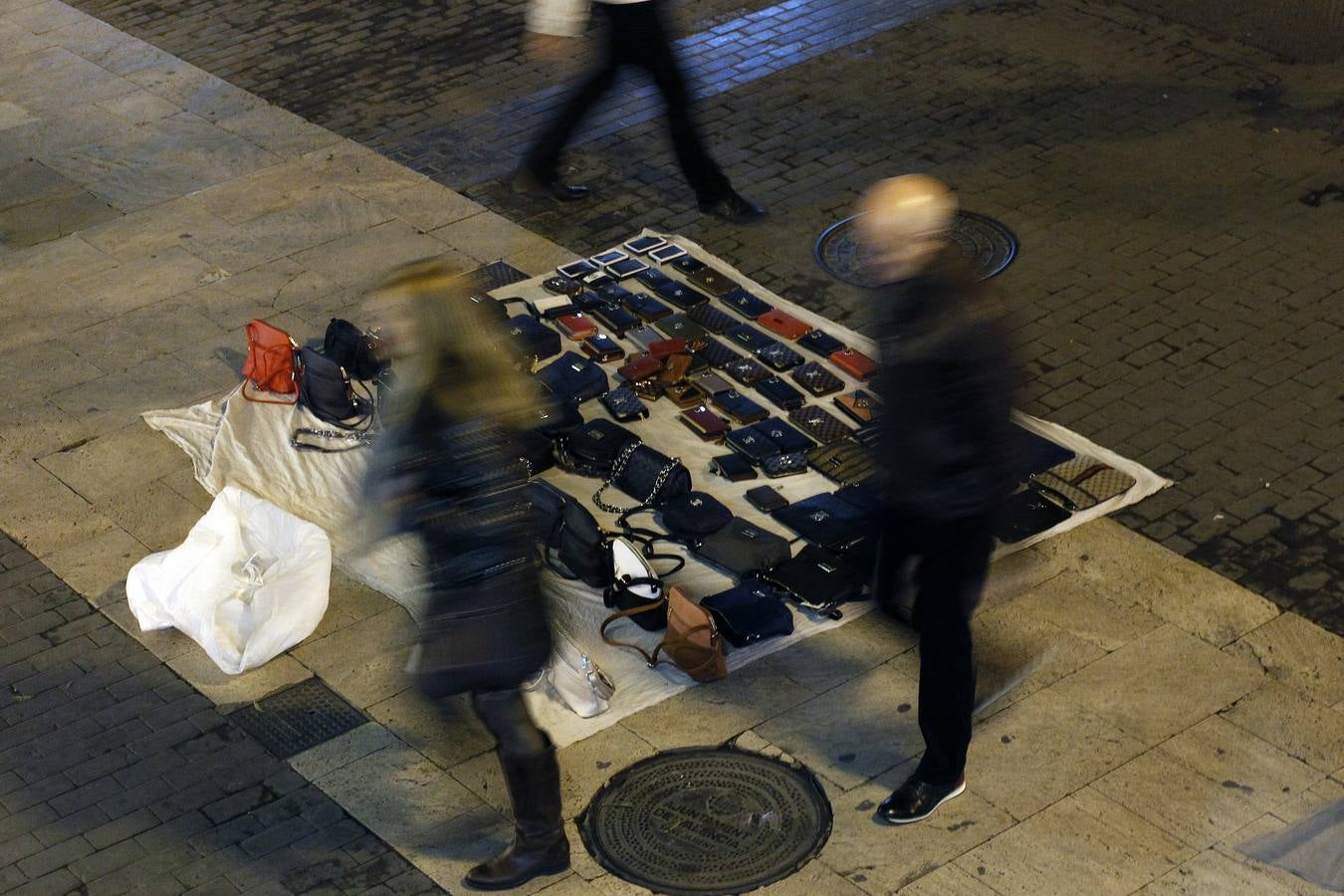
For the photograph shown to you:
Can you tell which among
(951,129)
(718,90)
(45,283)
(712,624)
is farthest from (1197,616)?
(45,283)

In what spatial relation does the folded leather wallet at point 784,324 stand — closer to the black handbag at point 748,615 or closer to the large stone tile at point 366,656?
the black handbag at point 748,615

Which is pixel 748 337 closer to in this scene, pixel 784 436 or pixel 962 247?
pixel 784 436

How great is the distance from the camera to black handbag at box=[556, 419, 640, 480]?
25.6ft

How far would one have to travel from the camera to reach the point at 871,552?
7012mm

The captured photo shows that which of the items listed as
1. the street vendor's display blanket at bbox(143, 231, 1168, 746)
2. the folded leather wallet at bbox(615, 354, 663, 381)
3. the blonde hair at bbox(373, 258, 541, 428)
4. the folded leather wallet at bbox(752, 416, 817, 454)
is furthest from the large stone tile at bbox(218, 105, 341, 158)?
the blonde hair at bbox(373, 258, 541, 428)

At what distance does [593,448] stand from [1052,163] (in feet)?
13.2

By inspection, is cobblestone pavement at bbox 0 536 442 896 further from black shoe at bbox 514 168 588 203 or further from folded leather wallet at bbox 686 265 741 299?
black shoe at bbox 514 168 588 203

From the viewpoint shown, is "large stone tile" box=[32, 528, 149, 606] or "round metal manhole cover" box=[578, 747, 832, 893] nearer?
"round metal manhole cover" box=[578, 747, 832, 893]

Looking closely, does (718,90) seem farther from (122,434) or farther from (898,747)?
(898,747)

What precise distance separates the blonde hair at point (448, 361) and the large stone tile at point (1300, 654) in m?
3.10

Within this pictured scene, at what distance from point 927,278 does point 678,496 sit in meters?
2.37

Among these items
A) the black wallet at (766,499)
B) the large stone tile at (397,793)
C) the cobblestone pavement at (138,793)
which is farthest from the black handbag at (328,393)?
the large stone tile at (397,793)

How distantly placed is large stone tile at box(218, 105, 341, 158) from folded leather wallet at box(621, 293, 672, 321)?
325 centimetres

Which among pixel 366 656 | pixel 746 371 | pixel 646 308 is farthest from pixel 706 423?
pixel 366 656
